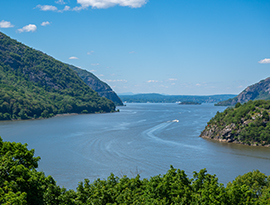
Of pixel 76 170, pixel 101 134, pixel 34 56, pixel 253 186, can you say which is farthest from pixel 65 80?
pixel 253 186

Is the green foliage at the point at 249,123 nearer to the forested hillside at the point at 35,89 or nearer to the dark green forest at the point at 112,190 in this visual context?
the dark green forest at the point at 112,190

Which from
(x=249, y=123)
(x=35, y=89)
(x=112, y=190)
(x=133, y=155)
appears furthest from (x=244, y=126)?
(x=35, y=89)

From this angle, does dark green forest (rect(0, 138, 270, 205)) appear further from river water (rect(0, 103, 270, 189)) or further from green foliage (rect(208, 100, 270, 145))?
green foliage (rect(208, 100, 270, 145))

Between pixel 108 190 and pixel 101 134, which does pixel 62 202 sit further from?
pixel 101 134

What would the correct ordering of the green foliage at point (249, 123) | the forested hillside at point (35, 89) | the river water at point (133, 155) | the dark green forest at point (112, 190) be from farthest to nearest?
the forested hillside at point (35, 89) → the green foliage at point (249, 123) → the river water at point (133, 155) → the dark green forest at point (112, 190)

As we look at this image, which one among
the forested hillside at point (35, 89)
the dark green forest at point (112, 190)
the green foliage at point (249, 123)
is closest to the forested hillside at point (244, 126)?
the green foliage at point (249, 123)

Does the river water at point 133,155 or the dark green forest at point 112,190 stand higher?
the dark green forest at point 112,190
